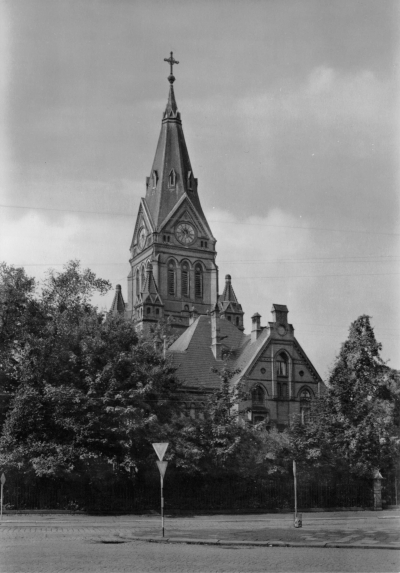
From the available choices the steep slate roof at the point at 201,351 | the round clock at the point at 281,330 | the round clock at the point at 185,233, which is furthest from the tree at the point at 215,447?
the round clock at the point at 185,233

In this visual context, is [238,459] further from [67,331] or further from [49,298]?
[49,298]

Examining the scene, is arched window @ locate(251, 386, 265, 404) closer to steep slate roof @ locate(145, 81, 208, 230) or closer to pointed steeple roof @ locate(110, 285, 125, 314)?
steep slate roof @ locate(145, 81, 208, 230)

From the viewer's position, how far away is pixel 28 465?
106 feet

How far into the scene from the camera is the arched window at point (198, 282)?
90.9 meters

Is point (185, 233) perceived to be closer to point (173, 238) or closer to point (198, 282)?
point (173, 238)

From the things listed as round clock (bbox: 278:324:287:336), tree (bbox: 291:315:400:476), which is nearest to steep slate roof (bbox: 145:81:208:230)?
round clock (bbox: 278:324:287:336)

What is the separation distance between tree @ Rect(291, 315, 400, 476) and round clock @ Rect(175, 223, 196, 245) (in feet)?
159

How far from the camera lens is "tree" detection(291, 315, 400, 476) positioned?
38375 mm

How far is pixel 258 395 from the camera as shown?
59.4m

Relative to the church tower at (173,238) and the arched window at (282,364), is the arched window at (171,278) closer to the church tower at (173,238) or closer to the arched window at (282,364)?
the church tower at (173,238)

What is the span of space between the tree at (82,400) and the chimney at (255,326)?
24005 mm

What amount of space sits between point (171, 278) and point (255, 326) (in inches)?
1163

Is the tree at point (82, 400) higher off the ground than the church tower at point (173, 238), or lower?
lower

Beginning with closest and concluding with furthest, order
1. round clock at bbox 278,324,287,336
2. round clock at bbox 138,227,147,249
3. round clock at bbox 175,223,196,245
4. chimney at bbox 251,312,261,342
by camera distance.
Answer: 1. round clock at bbox 278,324,287,336
2. chimney at bbox 251,312,261,342
3. round clock at bbox 175,223,196,245
4. round clock at bbox 138,227,147,249
